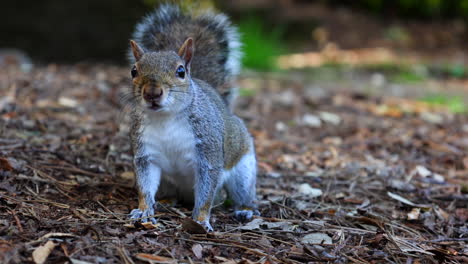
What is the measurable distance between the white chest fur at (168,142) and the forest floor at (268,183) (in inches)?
11.1

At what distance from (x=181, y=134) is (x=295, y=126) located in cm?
231

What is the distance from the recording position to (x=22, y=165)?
2805mm

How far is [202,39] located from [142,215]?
1.25 meters

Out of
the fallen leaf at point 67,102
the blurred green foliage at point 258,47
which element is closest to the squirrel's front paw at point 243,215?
the fallen leaf at point 67,102

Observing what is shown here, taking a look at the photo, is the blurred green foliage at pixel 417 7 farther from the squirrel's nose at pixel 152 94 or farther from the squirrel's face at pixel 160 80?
the squirrel's nose at pixel 152 94

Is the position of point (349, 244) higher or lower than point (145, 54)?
lower

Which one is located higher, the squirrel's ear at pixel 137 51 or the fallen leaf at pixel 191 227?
the squirrel's ear at pixel 137 51

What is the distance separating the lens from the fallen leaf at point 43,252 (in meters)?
1.88

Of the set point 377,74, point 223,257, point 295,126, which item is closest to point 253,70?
point 377,74

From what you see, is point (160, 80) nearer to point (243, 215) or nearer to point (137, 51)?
point (137, 51)

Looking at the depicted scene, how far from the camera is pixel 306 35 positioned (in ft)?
30.4

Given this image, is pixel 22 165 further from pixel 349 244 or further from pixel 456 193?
pixel 456 193

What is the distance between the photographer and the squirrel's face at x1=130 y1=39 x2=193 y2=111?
227 centimetres

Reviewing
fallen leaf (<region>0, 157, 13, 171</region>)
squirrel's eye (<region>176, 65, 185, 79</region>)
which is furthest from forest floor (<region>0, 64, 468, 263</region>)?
squirrel's eye (<region>176, 65, 185, 79</region>)
